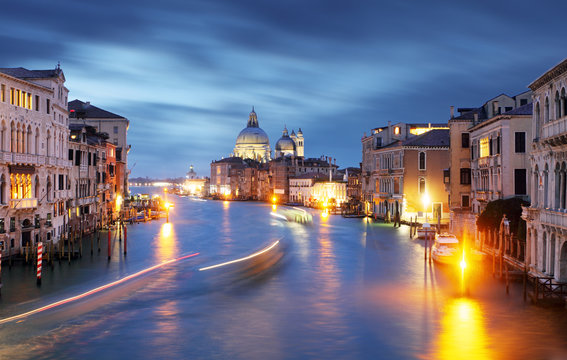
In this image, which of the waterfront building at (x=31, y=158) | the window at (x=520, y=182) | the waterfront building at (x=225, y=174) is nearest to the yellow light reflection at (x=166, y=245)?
the waterfront building at (x=31, y=158)

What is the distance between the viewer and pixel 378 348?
16156mm

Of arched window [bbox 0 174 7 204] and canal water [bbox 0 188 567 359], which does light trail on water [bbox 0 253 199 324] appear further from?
arched window [bbox 0 174 7 204]

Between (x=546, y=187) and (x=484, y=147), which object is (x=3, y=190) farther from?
(x=484, y=147)

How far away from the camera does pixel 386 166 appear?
63.1 metres

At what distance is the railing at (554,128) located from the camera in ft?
64.1

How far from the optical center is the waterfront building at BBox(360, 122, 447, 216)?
59850 mm

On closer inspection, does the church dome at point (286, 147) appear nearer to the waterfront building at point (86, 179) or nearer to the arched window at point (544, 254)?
the waterfront building at point (86, 179)

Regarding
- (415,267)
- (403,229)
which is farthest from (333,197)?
(415,267)

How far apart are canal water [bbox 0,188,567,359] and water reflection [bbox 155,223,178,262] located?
7.23 ft

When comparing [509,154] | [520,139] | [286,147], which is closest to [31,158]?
[509,154]

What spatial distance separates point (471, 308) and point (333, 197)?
8268 cm

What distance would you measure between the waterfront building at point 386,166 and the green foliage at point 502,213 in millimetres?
27013

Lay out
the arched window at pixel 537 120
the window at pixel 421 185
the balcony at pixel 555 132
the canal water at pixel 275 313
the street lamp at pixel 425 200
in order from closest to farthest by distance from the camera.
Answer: the canal water at pixel 275 313 → the balcony at pixel 555 132 → the arched window at pixel 537 120 → the street lamp at pixel 425 200 → the window at pixel 421 185

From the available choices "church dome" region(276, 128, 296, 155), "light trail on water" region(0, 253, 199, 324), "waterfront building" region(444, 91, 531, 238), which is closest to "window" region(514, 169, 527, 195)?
"waterfront building" region(444, 91, 531, 238)
